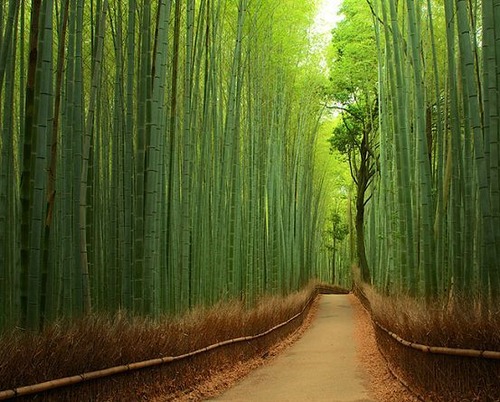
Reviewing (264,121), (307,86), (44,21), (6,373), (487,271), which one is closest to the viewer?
(6,373)

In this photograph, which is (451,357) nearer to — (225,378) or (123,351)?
(123,351)

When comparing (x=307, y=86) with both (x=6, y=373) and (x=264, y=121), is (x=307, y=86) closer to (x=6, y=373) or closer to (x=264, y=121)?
(x=264, y=121)

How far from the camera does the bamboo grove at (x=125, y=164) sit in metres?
3.53

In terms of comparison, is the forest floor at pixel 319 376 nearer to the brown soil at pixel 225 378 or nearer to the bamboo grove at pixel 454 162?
the brown soil at pixel 225 378

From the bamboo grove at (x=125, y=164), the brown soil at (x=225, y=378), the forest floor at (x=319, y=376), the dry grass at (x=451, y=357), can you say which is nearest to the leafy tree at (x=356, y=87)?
the bamboo grove at (x=125, y=164)

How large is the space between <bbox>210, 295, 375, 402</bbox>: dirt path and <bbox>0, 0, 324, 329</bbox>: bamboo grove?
0.95 m

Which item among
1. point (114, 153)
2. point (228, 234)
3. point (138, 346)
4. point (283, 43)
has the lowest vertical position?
point (138, 346)

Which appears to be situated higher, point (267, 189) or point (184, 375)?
point (267, 189)

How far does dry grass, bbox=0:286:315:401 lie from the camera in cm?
272

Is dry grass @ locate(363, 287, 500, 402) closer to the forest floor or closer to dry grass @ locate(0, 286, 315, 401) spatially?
the forest floor

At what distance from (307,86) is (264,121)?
124 inches

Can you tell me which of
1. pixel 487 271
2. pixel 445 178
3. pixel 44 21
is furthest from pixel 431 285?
pixel 44 21

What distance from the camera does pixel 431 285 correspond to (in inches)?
206

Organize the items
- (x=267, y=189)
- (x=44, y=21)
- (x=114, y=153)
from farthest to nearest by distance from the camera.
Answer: (x=267, y=189)
(x=114, y=153)
(x=44, y=21)
